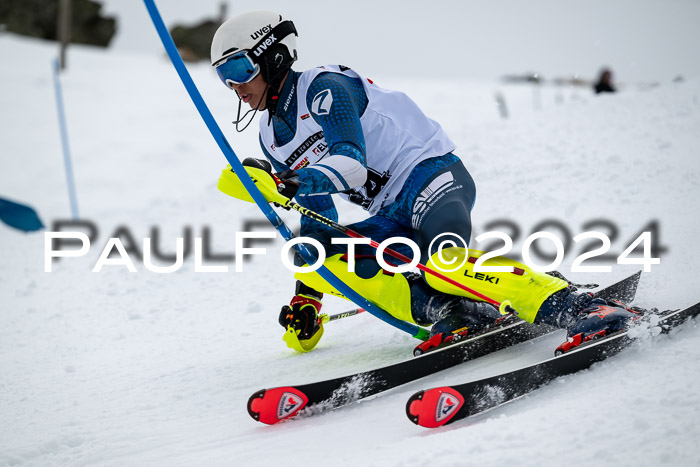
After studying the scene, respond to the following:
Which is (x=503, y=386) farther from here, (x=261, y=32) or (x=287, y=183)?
(x=261, y=32)

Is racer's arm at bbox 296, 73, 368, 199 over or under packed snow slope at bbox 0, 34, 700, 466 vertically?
over

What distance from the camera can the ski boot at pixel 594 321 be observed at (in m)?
2.58

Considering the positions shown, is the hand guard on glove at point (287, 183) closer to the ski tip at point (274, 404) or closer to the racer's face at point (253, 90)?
the racer's face at point (253, 90)

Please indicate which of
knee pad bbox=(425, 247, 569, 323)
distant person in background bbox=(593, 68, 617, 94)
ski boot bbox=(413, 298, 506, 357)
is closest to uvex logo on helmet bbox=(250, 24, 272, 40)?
knee pad bbox=(425, 247, 569, 323)

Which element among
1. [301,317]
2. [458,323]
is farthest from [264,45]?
[458,323]

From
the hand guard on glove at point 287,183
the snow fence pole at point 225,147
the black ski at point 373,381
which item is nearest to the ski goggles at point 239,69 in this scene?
the snow fence pole at point 225,147

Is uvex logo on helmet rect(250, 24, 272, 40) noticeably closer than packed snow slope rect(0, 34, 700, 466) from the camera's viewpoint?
No

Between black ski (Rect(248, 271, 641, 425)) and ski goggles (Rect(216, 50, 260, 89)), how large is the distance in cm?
146

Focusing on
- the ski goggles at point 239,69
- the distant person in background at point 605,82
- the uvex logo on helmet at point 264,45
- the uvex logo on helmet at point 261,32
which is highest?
the distant person in background at point 605,82

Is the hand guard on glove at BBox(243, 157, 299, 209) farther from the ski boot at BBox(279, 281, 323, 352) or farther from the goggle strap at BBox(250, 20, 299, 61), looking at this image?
the ski boot at BBox(279, 281, 323, 352)

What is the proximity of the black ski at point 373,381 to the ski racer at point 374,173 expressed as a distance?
0.34 feet

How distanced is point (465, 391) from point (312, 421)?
705mm

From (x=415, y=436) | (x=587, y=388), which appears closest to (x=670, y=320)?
(x=587, y=388)

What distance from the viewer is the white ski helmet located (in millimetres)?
3047
